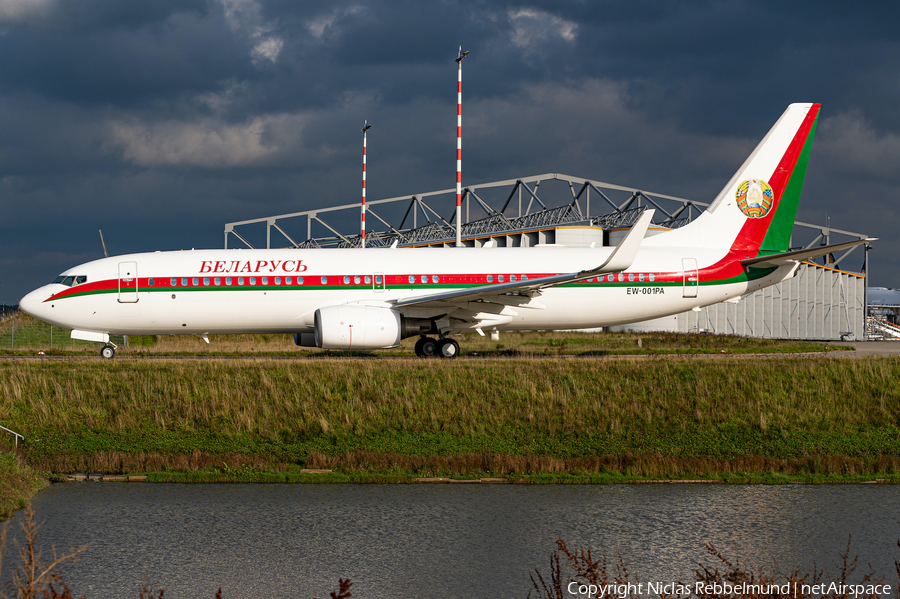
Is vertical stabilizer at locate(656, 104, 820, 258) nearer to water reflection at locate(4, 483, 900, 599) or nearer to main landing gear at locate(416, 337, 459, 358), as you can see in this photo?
main landing gear at locate(416, 337, 459, 358)

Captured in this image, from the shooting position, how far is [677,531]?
40.9 feet

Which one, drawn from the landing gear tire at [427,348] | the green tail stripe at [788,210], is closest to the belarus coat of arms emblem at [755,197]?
the green tail stripe at [788,210]

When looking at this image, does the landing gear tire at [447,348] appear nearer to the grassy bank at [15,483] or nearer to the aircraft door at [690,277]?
the aircraft door at [690,277]

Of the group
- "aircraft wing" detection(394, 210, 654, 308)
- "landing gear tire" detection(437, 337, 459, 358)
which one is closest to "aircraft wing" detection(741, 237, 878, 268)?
"aircraft wing" detection(394, 210, 654, 308)

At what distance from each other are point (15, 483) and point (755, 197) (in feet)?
91.2

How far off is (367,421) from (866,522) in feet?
38.3

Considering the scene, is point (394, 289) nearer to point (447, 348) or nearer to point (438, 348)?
point (438, 348)

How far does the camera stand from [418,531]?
1245 centimetres

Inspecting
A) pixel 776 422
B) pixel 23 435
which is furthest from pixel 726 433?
A: pixel 23 435

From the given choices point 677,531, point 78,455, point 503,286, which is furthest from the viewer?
point 503,286

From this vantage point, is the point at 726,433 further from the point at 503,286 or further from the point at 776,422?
the point at 503,286

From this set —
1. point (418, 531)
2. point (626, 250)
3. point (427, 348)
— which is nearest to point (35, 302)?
point (427, 348)

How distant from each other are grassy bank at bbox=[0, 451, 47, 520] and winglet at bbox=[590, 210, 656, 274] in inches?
629

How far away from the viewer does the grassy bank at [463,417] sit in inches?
696
